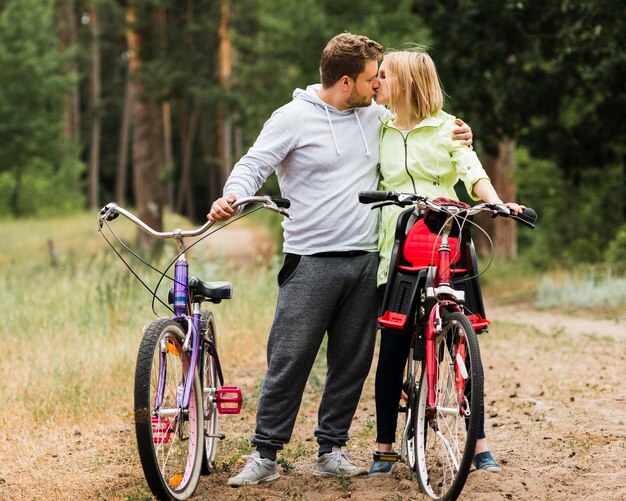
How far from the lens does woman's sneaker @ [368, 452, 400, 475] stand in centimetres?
476

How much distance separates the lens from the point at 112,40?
43625mm

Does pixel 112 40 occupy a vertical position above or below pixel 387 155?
above

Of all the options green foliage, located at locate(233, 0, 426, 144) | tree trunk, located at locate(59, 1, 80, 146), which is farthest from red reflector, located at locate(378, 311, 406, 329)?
tree trunk, located at locate(59, 1, 80, 146)

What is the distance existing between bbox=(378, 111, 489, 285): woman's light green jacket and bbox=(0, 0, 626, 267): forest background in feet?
25.9

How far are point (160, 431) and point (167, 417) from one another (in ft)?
0.28

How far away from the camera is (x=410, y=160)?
4613mm

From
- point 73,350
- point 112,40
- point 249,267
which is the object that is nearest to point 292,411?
point 73,350

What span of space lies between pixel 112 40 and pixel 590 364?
38169 mm

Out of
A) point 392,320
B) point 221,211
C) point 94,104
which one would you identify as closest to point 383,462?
point 392,320

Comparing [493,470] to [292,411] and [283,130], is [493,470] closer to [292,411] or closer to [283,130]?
[292,411]

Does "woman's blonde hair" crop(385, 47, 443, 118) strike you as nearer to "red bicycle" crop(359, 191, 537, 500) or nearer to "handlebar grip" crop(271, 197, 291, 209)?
"red bicycle" crop(359, 191, 537, 500)

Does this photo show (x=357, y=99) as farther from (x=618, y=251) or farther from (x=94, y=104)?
(x=94, y=104)

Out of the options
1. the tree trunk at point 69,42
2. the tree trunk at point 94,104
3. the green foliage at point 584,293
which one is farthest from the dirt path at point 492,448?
the tree trunk at point 69,42

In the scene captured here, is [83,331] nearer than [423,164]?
No
